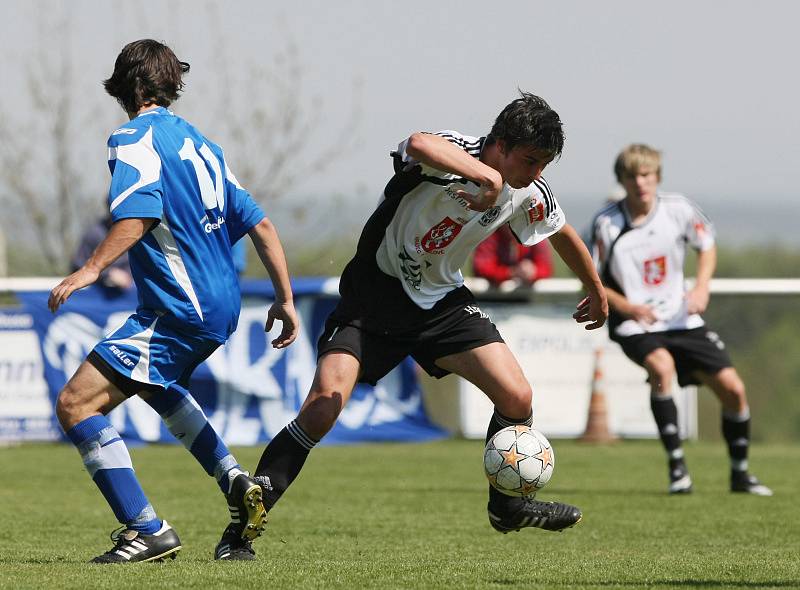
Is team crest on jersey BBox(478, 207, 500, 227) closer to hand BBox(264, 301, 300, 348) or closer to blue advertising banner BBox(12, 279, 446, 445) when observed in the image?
hand BBox(264, 301, 300, 348)

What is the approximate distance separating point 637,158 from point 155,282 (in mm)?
5022

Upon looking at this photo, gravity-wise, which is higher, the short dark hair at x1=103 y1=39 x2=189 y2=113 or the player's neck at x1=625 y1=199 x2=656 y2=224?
the short dark hair at x1=103 y1=39 x2=189 y2=113

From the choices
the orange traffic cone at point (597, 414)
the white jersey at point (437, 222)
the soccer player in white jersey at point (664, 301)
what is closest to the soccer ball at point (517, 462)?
the white jersey at point (437, 222)

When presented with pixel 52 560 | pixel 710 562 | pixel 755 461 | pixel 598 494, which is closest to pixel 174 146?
pixel 52 560

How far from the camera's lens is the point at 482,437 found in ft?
47.4

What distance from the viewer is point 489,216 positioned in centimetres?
618

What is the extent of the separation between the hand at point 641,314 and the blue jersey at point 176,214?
4592mm

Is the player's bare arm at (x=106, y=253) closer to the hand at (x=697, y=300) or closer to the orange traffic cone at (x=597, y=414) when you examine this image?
the hand at (x=697, y=300)

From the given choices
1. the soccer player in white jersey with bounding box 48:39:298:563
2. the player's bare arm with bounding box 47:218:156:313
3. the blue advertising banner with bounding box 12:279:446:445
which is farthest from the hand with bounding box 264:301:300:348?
the blue advertising banner with bounding box 12:279:446:445

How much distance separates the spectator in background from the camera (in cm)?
1316

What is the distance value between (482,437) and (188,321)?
29.4ft

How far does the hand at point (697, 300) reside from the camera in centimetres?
992

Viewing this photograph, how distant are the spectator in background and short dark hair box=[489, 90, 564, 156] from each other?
780 cm

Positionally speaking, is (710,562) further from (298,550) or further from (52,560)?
(52,560)
